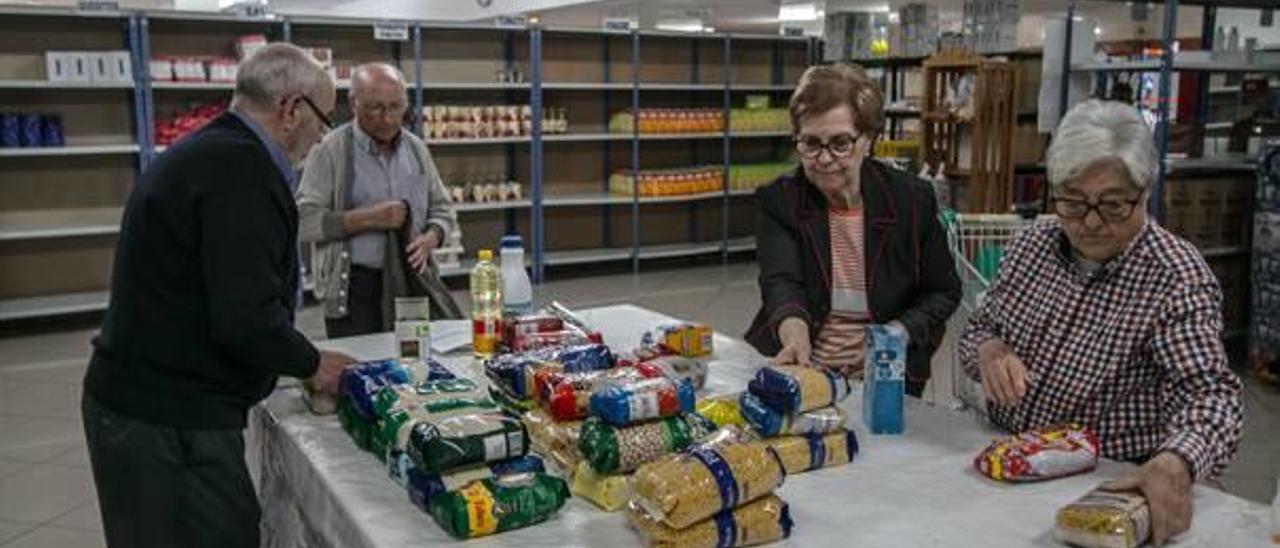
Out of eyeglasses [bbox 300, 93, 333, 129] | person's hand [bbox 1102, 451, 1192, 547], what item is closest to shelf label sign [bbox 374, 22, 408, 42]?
eyeglasses [bbox 300, 93, 333, 129]

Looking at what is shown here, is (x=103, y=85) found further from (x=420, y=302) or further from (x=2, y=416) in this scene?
(x=420, y=302)

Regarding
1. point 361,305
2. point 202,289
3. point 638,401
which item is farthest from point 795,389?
point 361,305

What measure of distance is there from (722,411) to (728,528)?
0.46 metres

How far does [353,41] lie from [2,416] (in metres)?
4.13

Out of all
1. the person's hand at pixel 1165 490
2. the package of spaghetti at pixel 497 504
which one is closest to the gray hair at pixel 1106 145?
the person's hand at pixel 1165 490

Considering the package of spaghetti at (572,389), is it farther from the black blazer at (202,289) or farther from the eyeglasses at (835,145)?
the eyeglasses at (835,145)

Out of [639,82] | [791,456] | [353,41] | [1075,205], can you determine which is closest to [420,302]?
[791,456]

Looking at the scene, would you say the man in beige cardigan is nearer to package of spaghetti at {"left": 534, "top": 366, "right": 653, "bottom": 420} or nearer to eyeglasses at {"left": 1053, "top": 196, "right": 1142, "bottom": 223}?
package of spaghetti at {"left": 534, "top": 366, "right": 653, "bottom": 420}

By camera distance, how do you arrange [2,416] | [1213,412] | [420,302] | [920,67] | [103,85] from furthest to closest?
[920,67], [103,85], [2,416], [420,302], [1213,412]

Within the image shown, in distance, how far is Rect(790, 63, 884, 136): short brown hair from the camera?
2314mm

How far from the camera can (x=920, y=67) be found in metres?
8.07

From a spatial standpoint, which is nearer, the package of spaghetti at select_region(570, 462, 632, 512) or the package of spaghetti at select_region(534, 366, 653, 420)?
the package of spaghetti at select_region(570, 462, 632, 512)

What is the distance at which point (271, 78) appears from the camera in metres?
2.18

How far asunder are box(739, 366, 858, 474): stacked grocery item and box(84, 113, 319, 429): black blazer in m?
0.93
